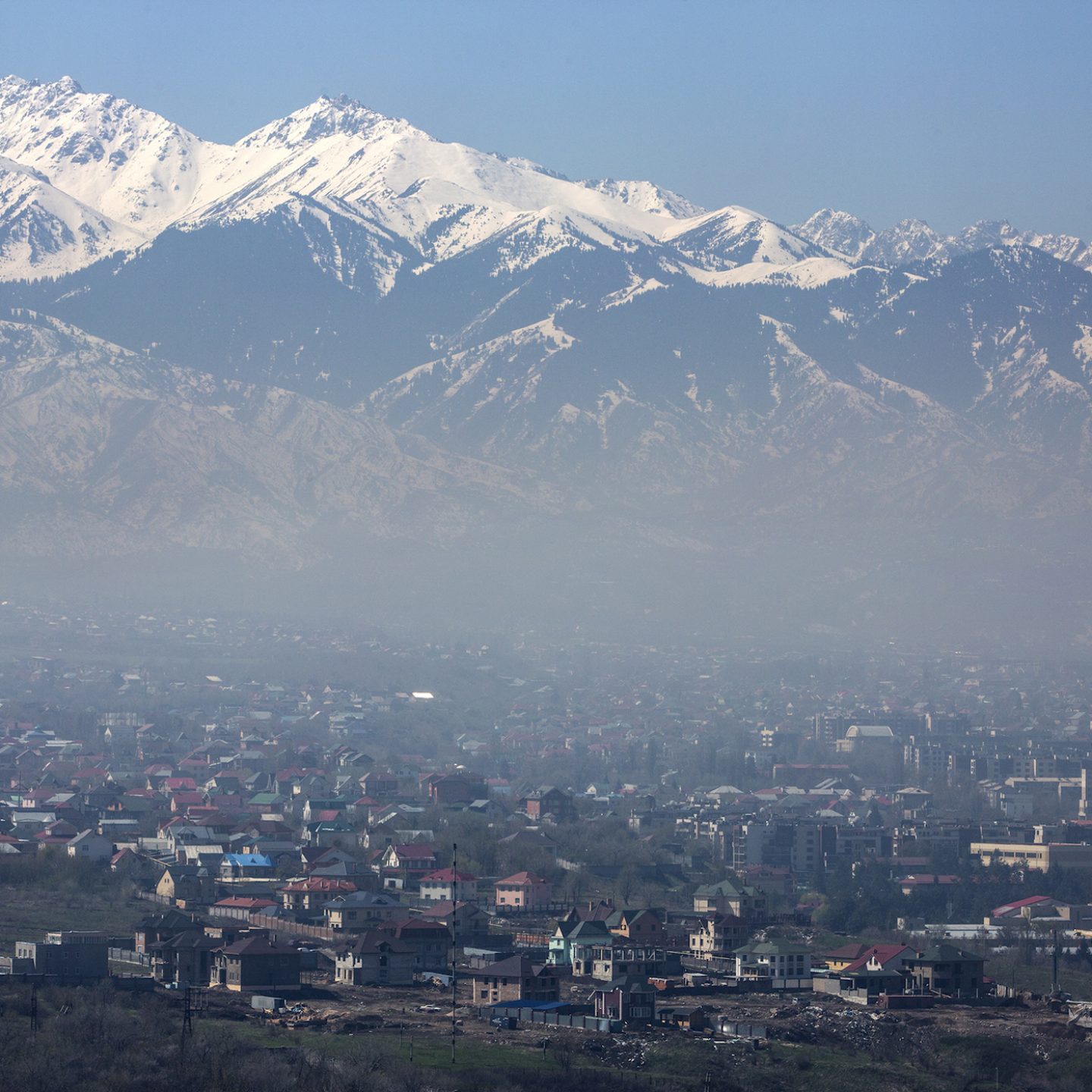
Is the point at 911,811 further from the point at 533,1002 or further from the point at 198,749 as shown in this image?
the point at 533,1002

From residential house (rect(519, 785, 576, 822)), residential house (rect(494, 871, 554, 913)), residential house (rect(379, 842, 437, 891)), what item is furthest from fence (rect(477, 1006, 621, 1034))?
residential house (rect(519, 785, 576, 822))

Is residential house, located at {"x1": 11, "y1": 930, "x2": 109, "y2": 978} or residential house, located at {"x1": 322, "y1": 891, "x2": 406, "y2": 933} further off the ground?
residential house, located at {"x1": 322, "y1": 891, "x2": 406, "y2": 933}

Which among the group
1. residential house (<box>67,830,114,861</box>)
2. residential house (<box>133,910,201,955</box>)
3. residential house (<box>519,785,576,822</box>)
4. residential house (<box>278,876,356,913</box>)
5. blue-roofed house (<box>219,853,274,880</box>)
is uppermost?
residential house (<box>519,785,576,822</box>)

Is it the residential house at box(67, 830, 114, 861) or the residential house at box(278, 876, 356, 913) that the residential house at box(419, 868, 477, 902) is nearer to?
the residential house at box(278, 876, 356, 913)

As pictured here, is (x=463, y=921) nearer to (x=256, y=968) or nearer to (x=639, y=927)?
(x=639, y=927)

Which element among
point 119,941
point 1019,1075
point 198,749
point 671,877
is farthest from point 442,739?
point 1019,1075

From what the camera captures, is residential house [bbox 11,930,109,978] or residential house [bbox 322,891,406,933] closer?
residential house [bbox 11,930,109,978]
